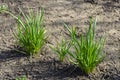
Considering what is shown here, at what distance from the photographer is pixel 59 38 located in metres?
3.17

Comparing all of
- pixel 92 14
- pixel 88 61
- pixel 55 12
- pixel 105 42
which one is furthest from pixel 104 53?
pixel 55 12

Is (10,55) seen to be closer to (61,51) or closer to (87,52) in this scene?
(61,51)

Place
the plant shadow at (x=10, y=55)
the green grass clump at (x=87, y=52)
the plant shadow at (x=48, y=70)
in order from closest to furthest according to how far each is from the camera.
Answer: the green grass clump at (x=87, y=52) < the plant shadow at (x=48, y=70) < the plant shadow at (x=10, y=55)

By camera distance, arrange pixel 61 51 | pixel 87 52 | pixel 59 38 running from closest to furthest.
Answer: pixel 87 52 < pixel 61 51 < pixel 59 38

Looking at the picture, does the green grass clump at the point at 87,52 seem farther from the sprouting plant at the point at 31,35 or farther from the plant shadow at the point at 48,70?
the sprouting plant at the point at 31,35

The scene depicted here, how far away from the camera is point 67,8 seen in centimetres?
362

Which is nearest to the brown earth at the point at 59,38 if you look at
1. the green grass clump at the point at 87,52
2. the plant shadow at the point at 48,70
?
the plant shadow at the point at 48,70

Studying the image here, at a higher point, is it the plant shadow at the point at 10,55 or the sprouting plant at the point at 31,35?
the sprouting plant at the point at 31,35

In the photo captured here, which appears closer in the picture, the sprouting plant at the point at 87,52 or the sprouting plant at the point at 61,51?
the sprouting plant at the point at 87,52

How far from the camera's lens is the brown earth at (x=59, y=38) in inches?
108

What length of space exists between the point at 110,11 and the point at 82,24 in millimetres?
391

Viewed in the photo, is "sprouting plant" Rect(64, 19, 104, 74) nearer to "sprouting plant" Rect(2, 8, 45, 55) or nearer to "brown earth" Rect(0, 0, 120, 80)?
"brown earth" Rect(0, 0, 120, 80)

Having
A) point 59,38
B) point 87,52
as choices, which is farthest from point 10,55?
point 87,52

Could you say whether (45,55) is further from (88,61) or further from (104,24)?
(104,24)
